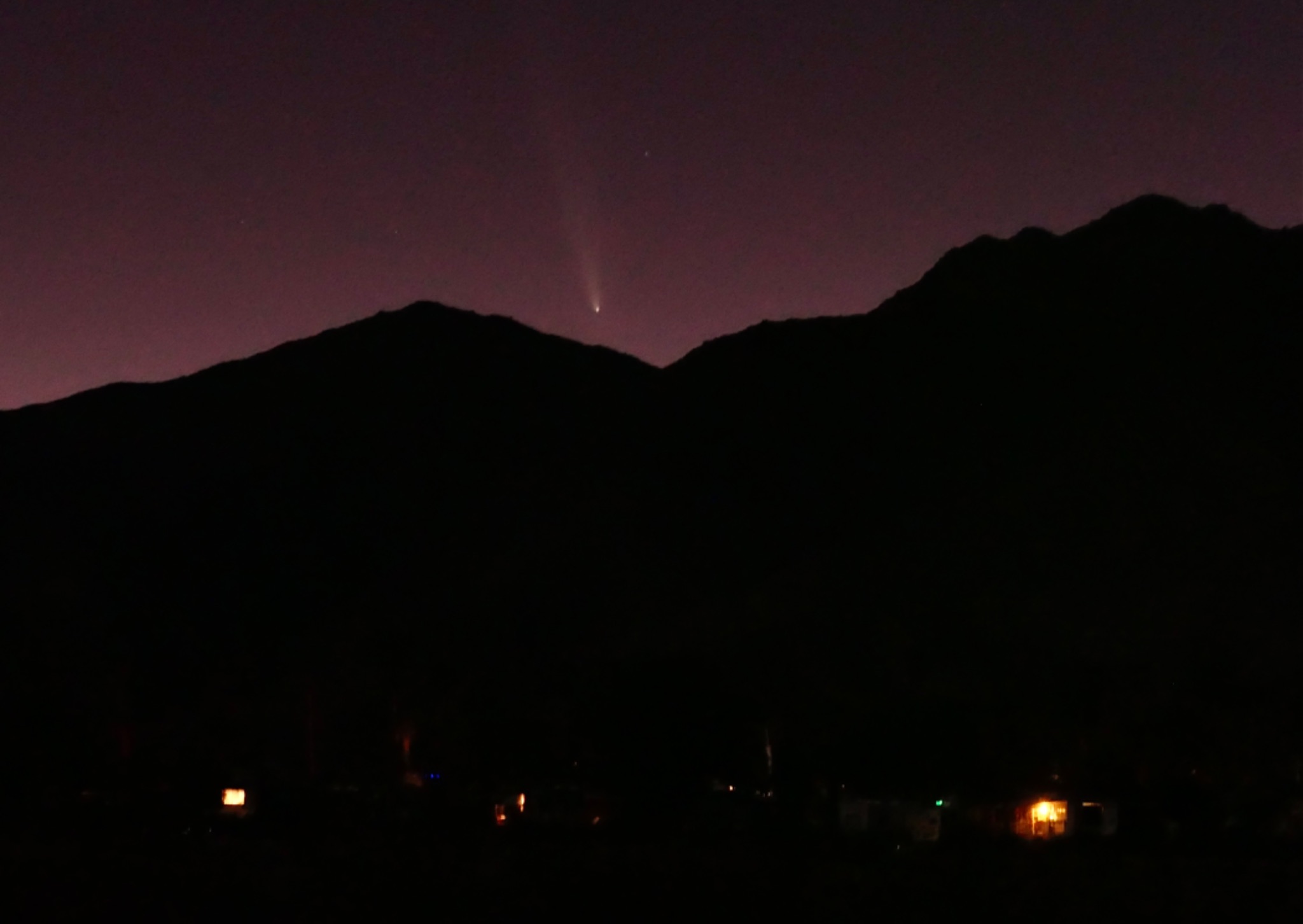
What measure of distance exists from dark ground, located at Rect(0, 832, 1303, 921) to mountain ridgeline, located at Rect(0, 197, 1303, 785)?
28.7 metres

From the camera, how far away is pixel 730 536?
106375 millimetres

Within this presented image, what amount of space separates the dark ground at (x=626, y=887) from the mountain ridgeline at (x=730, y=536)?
2869 centimetres

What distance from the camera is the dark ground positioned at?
63.2ft

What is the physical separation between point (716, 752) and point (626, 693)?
334 cm

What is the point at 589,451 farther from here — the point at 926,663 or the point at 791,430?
Result: the point at 926,663

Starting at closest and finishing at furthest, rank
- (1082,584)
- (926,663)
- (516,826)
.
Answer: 1. (516,826)
2. (926,663)
3. (1082,584)

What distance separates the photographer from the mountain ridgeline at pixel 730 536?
58000mm

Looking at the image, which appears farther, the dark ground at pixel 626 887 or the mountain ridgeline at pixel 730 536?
the mountain ridgeline at pixel 730 536

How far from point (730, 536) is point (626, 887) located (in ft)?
282

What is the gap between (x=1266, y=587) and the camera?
3167 inches

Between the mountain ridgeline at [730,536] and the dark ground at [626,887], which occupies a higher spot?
the mountain ridgeline at [730,536]

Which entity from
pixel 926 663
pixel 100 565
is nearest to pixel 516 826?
pixel 926 663

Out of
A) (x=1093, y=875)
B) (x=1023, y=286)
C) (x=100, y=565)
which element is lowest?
(x=1093, y=875)

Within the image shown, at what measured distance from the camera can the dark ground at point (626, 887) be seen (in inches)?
758
